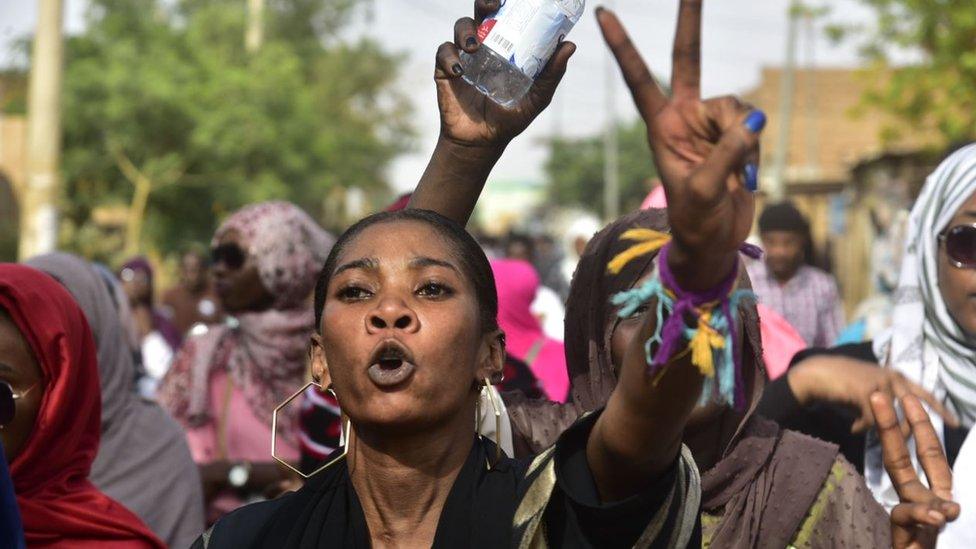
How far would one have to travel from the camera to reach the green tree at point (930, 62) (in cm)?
1703

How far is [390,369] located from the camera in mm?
2379

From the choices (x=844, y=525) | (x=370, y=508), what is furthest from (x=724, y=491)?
(x=370, y=508)

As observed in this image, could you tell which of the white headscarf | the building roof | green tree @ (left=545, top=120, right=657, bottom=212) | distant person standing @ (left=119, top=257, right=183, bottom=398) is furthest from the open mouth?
green tree @ (left=545, top=120, right=657, bottom=212)

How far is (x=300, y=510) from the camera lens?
96.7 inches

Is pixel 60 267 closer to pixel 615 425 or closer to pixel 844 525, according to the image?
pixel 844 525

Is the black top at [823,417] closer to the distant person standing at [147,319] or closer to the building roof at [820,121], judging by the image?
the distant person standing at [147,319]

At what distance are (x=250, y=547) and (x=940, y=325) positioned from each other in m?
2.34

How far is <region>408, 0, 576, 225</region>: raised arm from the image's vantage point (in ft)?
9.79

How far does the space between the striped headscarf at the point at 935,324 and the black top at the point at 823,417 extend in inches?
4.3

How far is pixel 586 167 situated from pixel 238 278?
206 ft

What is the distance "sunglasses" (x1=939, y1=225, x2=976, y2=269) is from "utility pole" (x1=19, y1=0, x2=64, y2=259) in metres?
10.2

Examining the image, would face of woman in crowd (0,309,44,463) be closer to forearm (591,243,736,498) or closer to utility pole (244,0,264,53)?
forearm (591,243,736,498)

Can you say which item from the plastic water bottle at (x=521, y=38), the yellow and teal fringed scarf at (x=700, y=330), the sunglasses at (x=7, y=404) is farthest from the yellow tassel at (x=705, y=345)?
the sunglasses at (x=7, y=404)

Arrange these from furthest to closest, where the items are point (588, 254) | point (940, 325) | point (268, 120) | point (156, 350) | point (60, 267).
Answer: point (268, 120), point (156, 350), point (60, 267), point (940, 325), point (588, 254)
